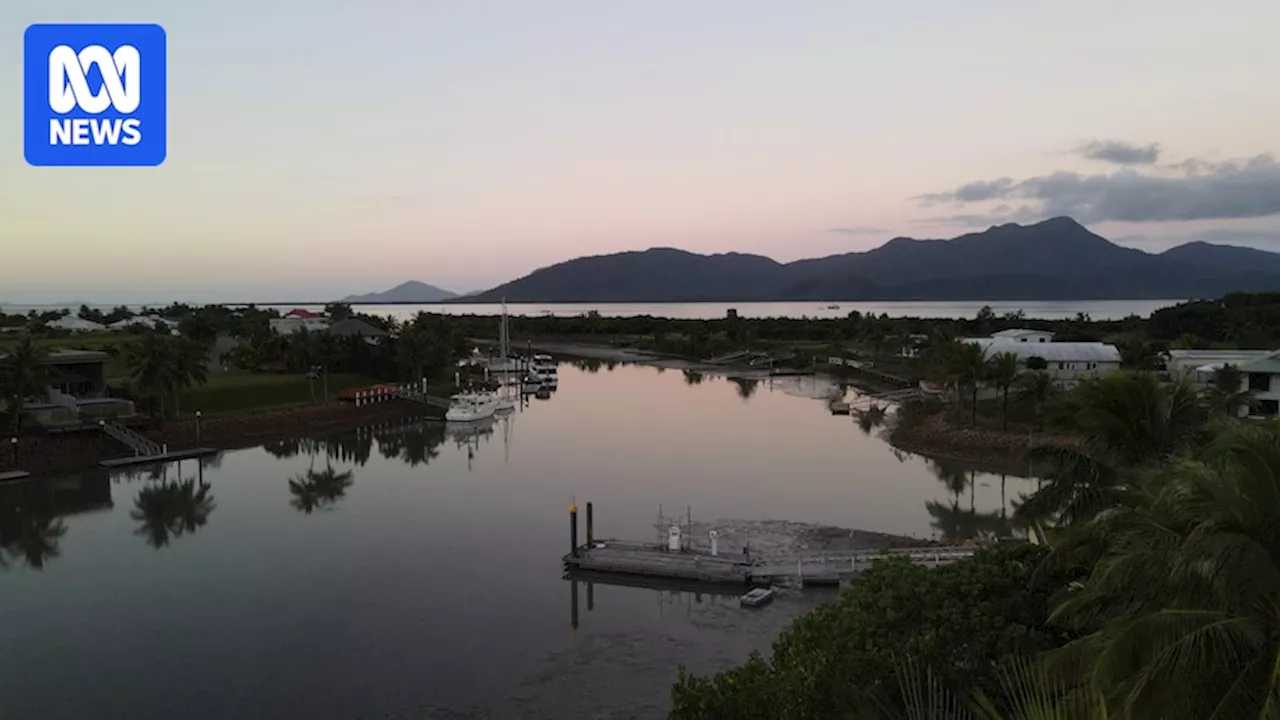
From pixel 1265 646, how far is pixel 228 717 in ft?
51.5

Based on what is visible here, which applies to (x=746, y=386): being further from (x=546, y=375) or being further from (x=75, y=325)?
(x=75, y=325)

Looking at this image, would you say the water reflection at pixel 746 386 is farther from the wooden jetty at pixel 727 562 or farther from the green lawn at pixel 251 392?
the wooden jetty at pixel 727 562

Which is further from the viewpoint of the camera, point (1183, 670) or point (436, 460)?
point (436, 460)

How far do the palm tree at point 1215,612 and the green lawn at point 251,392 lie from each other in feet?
154

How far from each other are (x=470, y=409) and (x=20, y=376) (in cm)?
2150

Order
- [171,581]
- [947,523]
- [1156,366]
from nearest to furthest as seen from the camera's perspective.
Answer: [171,581] → [947,523] → [1156,366]

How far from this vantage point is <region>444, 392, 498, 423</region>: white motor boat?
1996 inches

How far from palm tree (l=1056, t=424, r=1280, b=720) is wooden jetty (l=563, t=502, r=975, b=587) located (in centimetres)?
1400

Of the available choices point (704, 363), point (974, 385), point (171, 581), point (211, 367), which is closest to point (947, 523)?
point (974, 385)

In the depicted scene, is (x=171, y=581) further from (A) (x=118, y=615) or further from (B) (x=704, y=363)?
(B) (x=704, y=363)

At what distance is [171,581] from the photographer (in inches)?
931

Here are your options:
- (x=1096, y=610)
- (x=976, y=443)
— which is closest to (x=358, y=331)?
(x=976, y=443)

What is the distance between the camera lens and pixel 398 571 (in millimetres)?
23984

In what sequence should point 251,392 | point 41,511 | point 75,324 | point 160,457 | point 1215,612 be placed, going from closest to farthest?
point 1215,612, point 41,511, point 160,457, point 251,392, point 75,324
